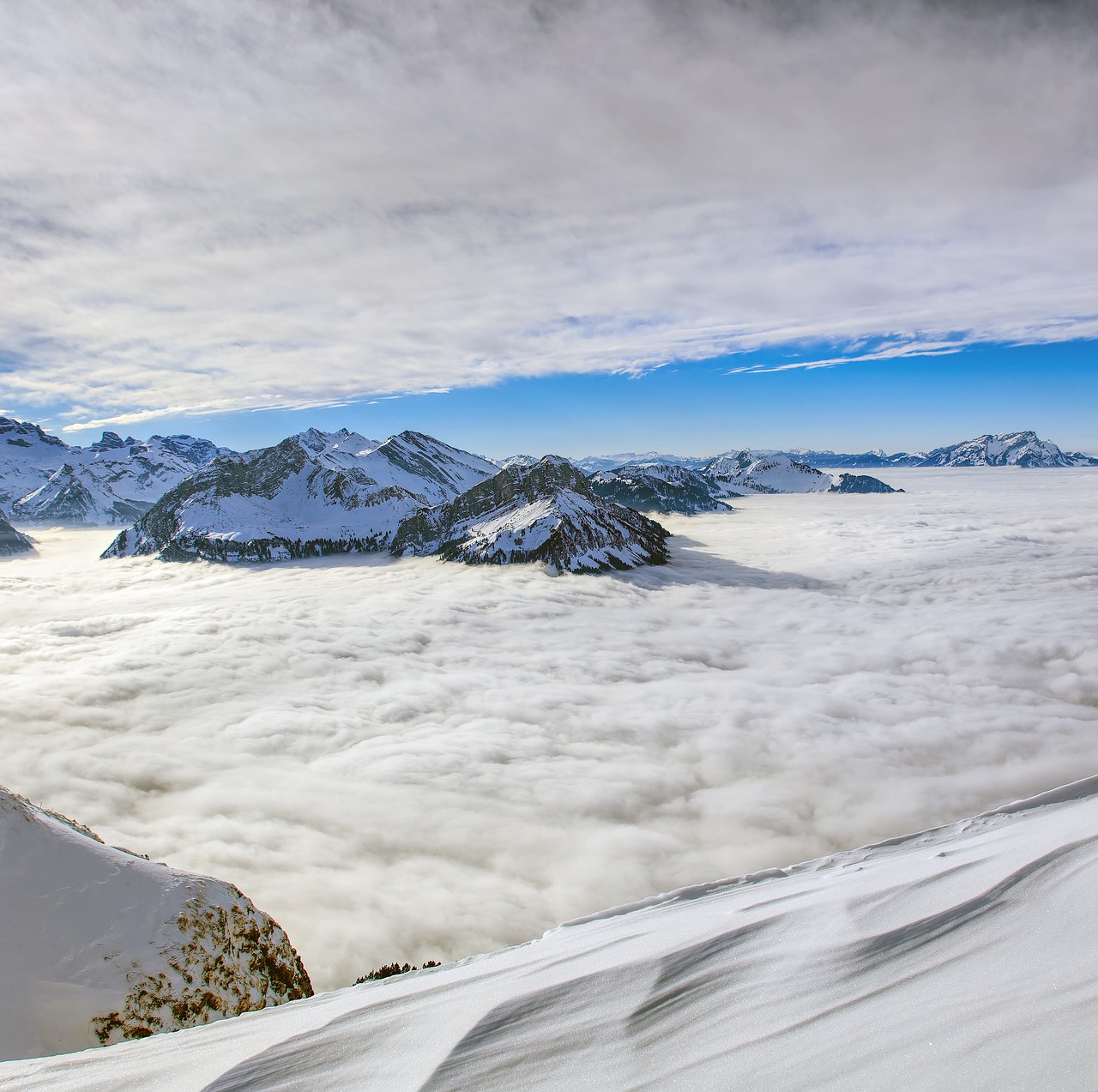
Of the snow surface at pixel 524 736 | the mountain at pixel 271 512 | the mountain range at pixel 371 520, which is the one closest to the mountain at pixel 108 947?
the snow surface at pixel 524 736

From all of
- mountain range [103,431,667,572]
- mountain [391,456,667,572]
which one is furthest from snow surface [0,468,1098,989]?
mountain range [103,431,667,572]

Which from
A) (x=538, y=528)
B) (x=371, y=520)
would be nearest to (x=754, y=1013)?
(x=538, y=528)

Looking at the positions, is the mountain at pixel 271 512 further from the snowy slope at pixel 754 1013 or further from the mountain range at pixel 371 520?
the snowy slope at pixel 754 1013

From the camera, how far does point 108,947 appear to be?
1149 cm

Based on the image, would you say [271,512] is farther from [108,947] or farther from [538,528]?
[108,947]

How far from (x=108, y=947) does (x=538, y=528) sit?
114574 mm

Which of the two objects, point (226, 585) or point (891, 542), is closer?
point (226, 585)

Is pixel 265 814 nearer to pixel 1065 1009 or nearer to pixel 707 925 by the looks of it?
pixel 707 925

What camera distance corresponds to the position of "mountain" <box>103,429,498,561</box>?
521 feet

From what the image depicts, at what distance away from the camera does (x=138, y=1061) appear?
601 centimetres

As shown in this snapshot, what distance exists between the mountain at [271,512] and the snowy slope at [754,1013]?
165046 millimetres

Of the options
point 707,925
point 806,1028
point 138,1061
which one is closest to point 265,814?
point 138,1061

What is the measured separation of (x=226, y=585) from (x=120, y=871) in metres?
130

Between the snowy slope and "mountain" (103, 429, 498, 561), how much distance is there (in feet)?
541
